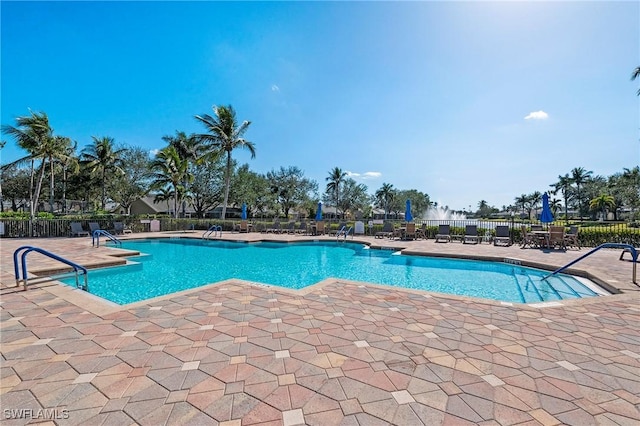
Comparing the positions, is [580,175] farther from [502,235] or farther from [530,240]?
[530,240]

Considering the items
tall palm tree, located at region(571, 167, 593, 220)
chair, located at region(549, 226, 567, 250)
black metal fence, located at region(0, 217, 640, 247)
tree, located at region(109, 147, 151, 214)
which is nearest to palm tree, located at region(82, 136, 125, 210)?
tree, located at region(109, 147, 151, 214)

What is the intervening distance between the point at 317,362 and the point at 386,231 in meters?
13.7

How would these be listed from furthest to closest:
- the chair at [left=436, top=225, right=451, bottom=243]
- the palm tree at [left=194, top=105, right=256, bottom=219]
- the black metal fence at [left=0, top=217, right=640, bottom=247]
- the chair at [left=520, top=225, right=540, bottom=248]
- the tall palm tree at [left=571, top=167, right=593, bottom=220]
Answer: the tall palm tree at [left=571, top=167, right=593, bottom=220]
the palm tree at [left=194, top=105, right=256, bottom=219]
the chair at [left=436, top=225, right=451, bottom=243]
the black metal fence at [left=0, top=217, right=640, bottom=247]
the chair at [left=520, top=225, right=540, bottom=248]

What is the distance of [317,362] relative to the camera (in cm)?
259

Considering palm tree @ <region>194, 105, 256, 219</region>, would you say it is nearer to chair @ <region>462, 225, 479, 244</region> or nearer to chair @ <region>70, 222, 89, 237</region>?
chair @ <region>70, 222, 89, 237</region>

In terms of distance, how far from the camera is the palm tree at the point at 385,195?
197 feet

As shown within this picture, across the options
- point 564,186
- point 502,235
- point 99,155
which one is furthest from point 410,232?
point 564,186

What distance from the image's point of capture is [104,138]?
26.0 metres

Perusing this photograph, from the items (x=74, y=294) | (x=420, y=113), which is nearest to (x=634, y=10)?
(x=420, y=113)

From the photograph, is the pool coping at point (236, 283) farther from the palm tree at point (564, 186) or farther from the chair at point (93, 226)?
the palm tree at point (564, 186)

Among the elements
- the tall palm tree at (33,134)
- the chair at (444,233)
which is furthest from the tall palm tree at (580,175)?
the tall palm tree at (33,134)

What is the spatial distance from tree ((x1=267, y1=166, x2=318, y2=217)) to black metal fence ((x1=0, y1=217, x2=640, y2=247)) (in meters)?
20.7

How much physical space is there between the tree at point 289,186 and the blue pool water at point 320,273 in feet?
95.9

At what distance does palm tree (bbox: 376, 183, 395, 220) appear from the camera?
197ft
